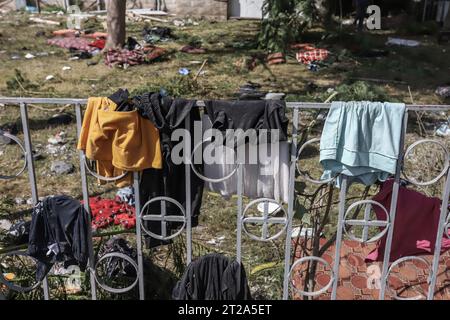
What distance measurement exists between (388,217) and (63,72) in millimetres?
9208

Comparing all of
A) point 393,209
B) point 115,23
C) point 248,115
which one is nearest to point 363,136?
point 393,209

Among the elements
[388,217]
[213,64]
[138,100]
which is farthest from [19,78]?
[388,217]

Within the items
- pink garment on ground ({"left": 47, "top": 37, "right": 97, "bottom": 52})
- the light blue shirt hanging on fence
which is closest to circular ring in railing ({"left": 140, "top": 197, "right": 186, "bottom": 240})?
the light blue shirt hanging on fence

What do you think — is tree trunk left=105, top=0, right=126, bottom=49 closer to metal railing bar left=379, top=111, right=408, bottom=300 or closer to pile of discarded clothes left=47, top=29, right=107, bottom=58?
pile of discarded clothes left=47, top=29, right=107, bottom=58


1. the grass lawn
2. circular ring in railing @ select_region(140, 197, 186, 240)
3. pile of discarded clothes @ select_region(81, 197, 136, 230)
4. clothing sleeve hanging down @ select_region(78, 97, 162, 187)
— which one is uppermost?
clothing sleeve hanging down @ select_region(78, 97, 162, 187)

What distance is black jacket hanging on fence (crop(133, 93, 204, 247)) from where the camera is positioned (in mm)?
2400

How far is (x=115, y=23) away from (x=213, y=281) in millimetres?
9714

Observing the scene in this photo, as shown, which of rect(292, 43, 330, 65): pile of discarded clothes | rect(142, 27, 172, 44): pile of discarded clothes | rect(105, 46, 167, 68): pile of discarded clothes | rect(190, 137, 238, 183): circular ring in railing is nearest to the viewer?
rect(190, 137, 238, 183): circular ring in railing

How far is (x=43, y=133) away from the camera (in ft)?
23.2

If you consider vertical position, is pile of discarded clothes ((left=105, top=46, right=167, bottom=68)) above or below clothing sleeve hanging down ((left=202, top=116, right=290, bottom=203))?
below

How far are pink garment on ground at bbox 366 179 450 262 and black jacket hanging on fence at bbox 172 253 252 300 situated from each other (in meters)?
0.84

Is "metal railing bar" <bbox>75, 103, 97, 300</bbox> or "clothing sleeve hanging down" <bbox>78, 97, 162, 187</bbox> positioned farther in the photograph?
"metal railing bar" <bbox>75, 103, 97, 300</bbox>

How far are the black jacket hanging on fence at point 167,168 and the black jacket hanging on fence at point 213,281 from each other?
24 centimetres

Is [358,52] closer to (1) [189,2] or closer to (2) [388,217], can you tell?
(1) [189,2]
